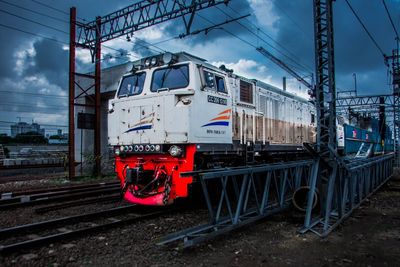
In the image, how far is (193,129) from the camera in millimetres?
7492

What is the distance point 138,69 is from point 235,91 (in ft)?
8.75

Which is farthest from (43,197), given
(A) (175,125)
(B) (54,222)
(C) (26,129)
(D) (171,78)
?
(C) (26,129)

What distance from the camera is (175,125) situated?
7551 mm

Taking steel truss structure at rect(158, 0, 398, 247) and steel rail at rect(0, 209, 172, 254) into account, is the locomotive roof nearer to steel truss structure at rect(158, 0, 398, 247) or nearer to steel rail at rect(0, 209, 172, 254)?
steel truss structure at rect(158, 0, 398, 247)

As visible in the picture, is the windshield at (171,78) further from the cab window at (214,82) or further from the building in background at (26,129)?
the building in background at (26,129)

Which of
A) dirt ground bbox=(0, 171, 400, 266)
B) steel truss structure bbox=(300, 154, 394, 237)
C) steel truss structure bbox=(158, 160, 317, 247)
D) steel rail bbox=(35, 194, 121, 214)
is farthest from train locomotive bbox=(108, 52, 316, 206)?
steel truss structure bbox=(300, 154, 394, 237)

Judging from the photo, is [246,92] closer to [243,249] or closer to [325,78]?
[325,78]

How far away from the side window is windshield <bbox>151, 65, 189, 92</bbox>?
7.03 ft

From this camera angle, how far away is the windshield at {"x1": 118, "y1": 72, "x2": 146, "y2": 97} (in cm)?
881

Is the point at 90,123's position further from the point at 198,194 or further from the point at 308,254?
the point at 308,254

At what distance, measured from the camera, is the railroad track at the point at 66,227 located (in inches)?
214

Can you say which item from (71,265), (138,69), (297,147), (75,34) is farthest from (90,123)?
(71,265)

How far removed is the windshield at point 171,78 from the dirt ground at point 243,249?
3.18 meters

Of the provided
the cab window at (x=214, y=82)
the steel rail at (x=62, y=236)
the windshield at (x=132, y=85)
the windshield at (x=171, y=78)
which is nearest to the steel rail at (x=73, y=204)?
the steel rail at (x=62, y=236)
